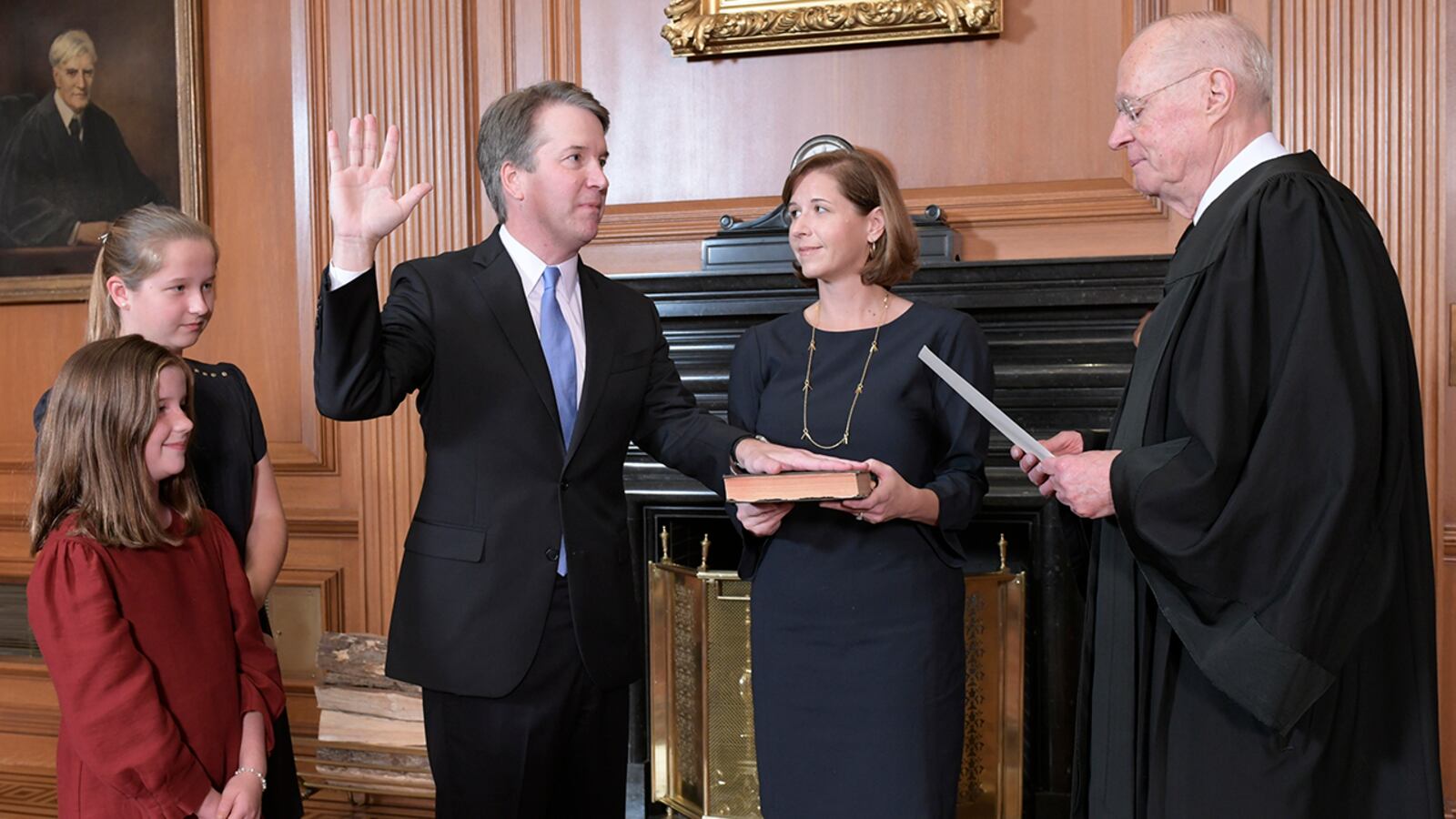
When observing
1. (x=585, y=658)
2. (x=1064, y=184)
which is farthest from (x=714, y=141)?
(x=585, y=658)

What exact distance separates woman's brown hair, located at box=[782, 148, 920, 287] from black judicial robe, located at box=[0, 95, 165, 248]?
10.6ft

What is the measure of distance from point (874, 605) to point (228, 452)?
1399 mm

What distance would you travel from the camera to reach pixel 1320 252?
6.43ft

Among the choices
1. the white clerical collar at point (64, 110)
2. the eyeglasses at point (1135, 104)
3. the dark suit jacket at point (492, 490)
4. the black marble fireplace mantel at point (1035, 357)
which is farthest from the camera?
the white clerical collar at point (64, 110)

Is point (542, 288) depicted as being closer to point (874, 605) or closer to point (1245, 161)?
→ point (874, 605)

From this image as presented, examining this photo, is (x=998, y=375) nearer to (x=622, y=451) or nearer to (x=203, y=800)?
(x=622, y=451)

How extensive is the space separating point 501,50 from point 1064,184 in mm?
2054

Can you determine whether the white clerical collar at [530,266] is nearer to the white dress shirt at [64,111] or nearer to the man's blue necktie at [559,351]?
the man's blue necktie at [559,351]

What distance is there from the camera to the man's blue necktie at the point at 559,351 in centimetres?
246

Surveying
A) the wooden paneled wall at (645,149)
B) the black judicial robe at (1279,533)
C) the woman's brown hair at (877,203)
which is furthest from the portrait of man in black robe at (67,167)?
the black judicial robe at (1279,533)

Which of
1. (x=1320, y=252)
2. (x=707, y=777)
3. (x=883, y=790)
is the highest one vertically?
(x=1320, y=252)

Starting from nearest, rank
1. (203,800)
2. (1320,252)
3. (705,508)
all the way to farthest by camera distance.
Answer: (1320,252) → (203,800) → (705,508)

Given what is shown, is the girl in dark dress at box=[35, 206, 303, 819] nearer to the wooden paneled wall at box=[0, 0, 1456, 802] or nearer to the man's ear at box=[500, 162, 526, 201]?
the man's ear at box=[500, 162, 526, 201]

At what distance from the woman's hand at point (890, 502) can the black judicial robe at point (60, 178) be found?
361cm
